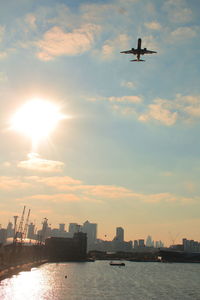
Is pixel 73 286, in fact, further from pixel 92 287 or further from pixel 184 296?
pixel 184 296

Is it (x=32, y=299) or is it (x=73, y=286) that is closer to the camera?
(x=32, y=299)

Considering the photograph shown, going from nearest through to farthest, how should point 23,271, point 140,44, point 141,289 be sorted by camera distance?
point 140,44 < point 141,289 < point 23,271

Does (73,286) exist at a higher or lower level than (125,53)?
lower

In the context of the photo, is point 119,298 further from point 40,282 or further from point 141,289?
point 40,282

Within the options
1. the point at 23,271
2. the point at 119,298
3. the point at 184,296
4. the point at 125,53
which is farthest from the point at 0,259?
the point at 125,53

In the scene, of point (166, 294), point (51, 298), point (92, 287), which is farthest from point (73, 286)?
point (166, 294)

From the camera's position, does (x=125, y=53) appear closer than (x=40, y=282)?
Yes

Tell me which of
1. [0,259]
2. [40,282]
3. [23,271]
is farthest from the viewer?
[23,271]

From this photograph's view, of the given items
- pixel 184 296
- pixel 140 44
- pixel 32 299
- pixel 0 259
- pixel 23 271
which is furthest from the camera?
pixel 23 271

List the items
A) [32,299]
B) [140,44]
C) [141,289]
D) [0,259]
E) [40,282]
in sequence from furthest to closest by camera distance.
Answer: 1. [0,259]
2. [40,282]
3. [141,289]
4. [32,299]
5. [140,44]
